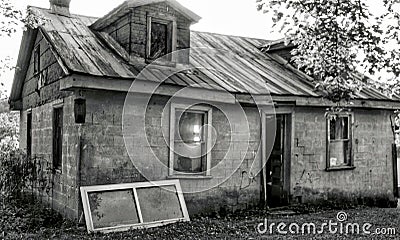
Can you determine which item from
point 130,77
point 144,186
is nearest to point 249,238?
point 144,186

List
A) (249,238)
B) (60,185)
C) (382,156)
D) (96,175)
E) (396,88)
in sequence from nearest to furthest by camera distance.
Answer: (396,88), (249,238), (96,175), (60,185), (382,156)

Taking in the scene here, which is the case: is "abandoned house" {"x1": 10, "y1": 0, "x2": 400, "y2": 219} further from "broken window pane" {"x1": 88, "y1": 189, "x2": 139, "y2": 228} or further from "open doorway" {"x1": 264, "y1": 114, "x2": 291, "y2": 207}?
"broken window pane" {"x1": 88, "y1": 189, "x2": 139, "y2": 228}

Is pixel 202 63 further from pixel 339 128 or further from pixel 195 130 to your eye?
pixel 339 128

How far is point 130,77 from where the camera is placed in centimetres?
888

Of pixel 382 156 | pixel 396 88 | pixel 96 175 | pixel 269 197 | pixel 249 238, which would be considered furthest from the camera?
pixel 382 156

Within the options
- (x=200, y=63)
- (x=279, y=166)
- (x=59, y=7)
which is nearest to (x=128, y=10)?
(x=200, y=63)

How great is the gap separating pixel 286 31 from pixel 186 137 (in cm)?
374

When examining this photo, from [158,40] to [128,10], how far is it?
1.00m

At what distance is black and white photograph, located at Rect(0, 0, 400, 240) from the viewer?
25.4 feet

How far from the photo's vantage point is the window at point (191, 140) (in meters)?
9.85

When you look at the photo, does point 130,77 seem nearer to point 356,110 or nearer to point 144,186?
point 144,186

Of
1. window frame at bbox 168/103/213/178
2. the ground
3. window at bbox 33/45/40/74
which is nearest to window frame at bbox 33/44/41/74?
window at bbox 33/45/40/74

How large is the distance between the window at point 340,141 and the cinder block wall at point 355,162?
6.8 inches

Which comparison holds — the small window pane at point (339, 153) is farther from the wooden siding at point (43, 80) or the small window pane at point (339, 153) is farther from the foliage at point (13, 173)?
the foliage at point (13, 173)
